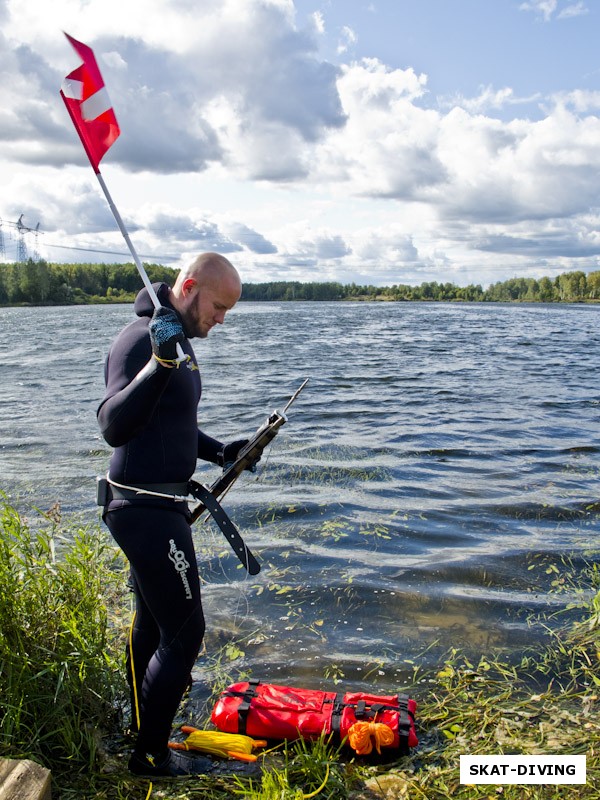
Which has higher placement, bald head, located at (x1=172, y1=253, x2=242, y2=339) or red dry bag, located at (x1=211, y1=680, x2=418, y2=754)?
bald head, located at (x1=172, y1=253, x2=242, y2=339)

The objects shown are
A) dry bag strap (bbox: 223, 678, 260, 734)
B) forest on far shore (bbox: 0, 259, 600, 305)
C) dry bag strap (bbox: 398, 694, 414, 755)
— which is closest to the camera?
dry bag strap (bbox: 398, 694, 414, 755)

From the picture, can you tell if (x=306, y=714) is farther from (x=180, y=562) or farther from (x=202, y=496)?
(x=202, y=496)

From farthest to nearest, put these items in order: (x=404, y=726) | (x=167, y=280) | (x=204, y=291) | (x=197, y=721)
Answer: (x=167, y=280)
(x=197, y=721)
(x=404, y=726)
(x=204, y=291)

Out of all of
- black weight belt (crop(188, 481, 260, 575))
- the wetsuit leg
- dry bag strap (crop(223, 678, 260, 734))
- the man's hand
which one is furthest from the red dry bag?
the man's hand

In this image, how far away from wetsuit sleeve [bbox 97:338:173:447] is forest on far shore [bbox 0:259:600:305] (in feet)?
286

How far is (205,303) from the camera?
376 centimetres

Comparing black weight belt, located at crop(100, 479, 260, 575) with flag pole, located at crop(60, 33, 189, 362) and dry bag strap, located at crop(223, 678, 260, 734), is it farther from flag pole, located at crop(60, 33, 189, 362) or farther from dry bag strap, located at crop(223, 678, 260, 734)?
flag pole, located at crop(60, 33, 189, 362)

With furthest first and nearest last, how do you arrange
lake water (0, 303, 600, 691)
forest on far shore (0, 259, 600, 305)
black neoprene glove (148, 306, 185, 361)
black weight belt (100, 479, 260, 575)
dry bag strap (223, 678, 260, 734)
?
forest on far shore (0, 259, 600, 305)
lake water (0, 303, 600, 691)
dry bag strap (223, 678, 260, 734)
black weight belt (100, 479, 260, 575)
black neoprene glove (148, 306, 185, 361)

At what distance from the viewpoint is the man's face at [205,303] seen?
374 cm

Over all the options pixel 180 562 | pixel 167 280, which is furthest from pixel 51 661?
pixel 167 280

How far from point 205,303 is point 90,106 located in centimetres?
142

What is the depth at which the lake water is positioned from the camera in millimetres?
5863

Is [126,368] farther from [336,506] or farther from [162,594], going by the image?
[336,506]

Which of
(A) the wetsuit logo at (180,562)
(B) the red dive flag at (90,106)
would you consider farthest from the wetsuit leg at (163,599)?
(B) the red dive flag at (90,106)
